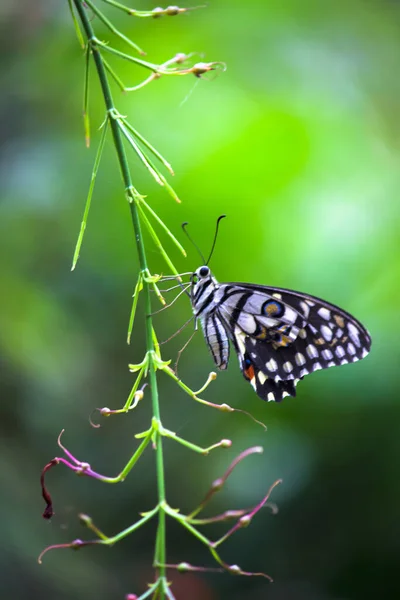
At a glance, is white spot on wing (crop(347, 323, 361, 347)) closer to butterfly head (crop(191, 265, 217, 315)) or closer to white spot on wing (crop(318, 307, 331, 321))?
white spot on wing (crop(318, 307, 331, 321))

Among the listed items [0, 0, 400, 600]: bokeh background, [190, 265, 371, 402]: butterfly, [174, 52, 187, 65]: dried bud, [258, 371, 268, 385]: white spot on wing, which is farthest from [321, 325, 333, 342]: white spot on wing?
[174, 52, 187, 65]: dried bud

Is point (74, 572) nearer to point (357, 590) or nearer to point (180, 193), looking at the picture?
point (357, 590)

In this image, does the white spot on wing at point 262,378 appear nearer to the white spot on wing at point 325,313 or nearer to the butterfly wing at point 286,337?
the butterfly wing at point 286,337

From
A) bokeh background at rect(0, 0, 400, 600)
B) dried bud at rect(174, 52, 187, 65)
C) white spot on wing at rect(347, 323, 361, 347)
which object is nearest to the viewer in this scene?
dried bud at rect(174, 52, 187, 65)

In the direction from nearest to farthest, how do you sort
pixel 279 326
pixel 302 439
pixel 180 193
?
pixel 279 326, pixel 180 193, pixel 302 439

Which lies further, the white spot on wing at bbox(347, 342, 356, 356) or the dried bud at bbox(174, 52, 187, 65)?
the white spot on wing at bbox(347, 342, 356, 356)

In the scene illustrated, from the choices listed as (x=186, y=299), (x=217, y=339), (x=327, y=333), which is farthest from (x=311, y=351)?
(x=186, y=299)

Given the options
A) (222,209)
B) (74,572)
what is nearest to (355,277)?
(222,209)
